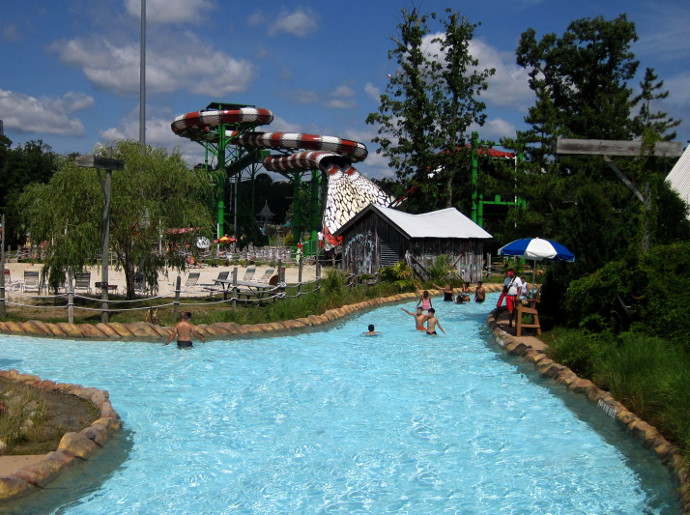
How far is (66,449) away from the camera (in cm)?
639

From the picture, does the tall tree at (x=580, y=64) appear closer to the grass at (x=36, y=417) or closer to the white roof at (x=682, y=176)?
the white roof at (x=682, y=176)

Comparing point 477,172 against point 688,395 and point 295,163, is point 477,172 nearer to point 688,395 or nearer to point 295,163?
point 295,163

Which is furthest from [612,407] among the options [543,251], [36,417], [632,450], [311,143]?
[311,143]

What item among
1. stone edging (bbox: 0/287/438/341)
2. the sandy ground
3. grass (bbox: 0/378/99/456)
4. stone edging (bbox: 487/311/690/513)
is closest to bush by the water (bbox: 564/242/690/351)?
stone edging (bbox: 487/311/690/513)

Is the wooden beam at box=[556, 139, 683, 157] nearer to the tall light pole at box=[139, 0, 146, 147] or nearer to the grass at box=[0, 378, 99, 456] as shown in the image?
the grass at box=[0, 378, 99, 456]

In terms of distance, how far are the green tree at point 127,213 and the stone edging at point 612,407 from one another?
884 centimetres

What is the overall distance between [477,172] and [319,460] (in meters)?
32.9

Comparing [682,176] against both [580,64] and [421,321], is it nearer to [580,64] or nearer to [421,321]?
[421,321]

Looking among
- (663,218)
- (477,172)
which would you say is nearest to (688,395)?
(663,218)

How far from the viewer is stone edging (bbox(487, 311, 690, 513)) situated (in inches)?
239

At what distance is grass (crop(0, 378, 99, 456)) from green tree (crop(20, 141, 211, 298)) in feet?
23.6

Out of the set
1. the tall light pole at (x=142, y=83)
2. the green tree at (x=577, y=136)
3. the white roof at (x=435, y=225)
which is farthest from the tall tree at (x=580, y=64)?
the tall light pole at (x=142, y=83)

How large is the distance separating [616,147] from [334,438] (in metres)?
7.73

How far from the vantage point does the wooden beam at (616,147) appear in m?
11.7
